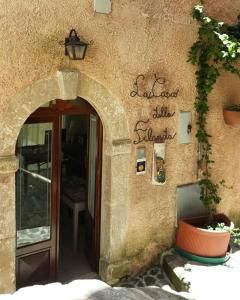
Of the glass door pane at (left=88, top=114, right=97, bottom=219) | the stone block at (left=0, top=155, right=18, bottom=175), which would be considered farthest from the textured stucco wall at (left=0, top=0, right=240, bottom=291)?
the glass door pane at (left=88, top=114, right=97, bottom=219)

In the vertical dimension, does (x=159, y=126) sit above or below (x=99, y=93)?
below

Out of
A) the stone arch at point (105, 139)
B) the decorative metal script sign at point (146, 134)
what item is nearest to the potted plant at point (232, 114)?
the decorative metal script sign at point (146, 134)

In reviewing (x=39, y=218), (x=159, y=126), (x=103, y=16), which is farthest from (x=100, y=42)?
(x=39, y=218)

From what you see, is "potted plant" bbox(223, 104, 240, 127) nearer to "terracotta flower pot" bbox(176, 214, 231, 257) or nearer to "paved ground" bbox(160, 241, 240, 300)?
"terracotta flower pot" bbox(176, 214, 231, 257)

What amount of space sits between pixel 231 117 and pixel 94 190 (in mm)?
2493

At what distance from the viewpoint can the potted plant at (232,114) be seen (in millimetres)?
7094

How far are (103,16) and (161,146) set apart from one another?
2.01 meters

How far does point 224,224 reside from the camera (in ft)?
23.1

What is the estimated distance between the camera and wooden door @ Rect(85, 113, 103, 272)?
6.18 m

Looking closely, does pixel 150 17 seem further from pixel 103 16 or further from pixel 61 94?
pixel 61 94

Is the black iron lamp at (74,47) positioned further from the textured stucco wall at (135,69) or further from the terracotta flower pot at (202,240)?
the terracotta flower pot at (202,240)

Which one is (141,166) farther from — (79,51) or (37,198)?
(79,51)

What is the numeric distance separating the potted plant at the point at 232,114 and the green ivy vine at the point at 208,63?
43 cm

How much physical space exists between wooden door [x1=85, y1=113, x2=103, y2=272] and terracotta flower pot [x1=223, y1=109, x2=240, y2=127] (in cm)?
226
